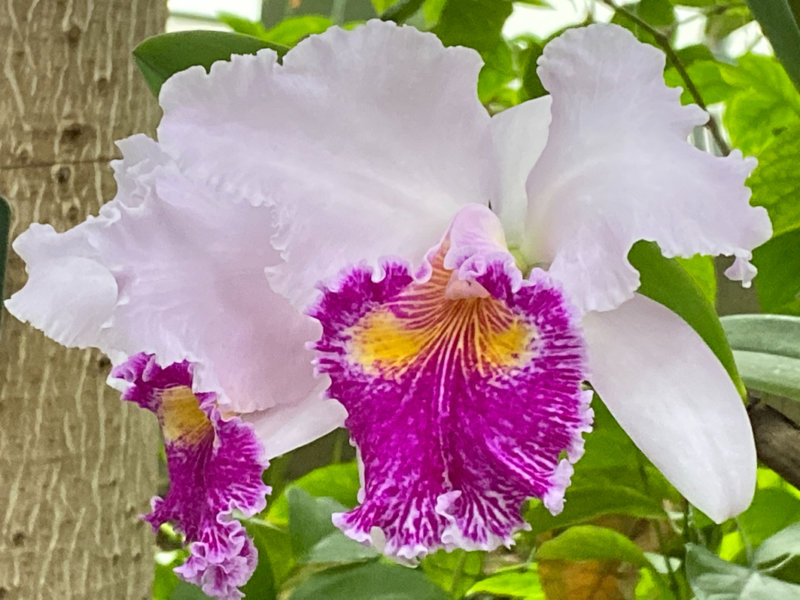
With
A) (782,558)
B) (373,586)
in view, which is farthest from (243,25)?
(782,558)

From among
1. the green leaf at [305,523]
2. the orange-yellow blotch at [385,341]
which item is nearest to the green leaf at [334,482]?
the green leaf at [305,523]

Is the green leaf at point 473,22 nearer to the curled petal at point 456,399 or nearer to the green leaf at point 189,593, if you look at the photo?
the curled petal at point 456,399

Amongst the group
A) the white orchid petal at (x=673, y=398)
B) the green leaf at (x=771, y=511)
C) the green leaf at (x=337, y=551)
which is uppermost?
the white orchid petal at (x=673, y=398)

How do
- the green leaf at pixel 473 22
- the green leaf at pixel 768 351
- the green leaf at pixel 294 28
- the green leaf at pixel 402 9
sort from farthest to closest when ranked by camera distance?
the green leaf at pixel 294 28, the green leaf at pixel 473 22, the green leaf at pixel 402 9, the green leaf at pixel 768 351

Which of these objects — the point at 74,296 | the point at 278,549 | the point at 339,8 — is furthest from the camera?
the point at 339,8

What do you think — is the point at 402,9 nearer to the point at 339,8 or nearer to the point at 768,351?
the point at 768,351

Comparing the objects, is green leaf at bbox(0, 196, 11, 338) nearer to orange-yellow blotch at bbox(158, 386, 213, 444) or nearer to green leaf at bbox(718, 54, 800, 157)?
orange-yellow blotch at bbox(158, 386, 213, 444)
